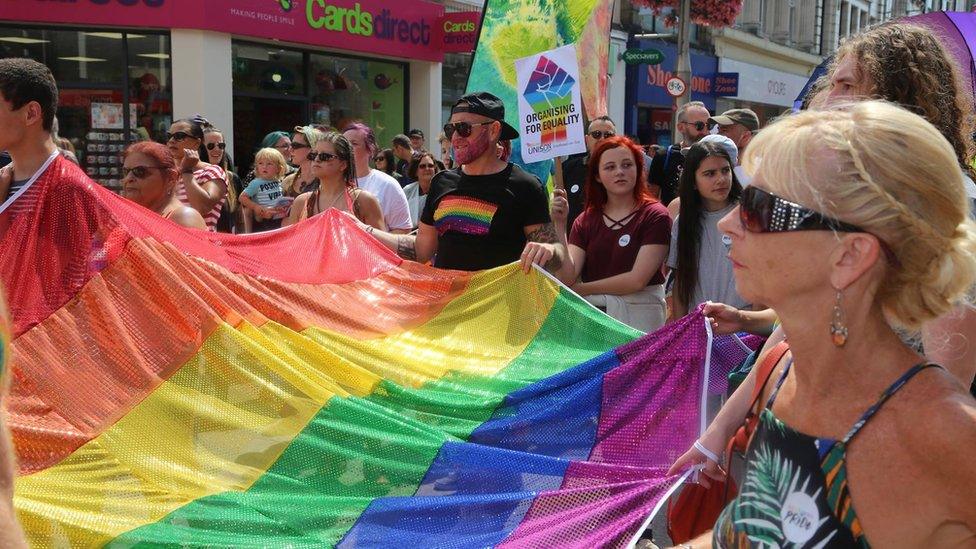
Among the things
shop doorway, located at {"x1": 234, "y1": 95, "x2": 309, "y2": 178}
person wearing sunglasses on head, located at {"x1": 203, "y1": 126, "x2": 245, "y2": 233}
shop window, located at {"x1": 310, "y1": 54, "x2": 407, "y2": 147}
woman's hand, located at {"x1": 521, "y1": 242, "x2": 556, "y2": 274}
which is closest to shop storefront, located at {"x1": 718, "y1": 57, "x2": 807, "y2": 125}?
shop window, located at {"x1": 310, "y1": 54, "x2": 407, "y2": 147}

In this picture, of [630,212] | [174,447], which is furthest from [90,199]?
[630,212]

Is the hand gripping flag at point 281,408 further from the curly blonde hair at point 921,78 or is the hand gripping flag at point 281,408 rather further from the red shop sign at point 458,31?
the red shop sign at point 458,31

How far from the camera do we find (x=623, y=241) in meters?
5.06

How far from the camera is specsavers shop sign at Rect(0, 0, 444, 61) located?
1399 cm

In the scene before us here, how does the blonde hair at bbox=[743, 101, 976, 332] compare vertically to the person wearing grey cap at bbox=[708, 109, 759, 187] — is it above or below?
below

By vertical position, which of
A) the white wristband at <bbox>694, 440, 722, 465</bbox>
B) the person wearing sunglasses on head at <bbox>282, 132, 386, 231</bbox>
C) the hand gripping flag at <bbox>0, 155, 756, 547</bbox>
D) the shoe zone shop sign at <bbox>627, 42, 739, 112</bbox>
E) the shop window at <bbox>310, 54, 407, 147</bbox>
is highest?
the shoe zone shop sign at <bbox>627, 42, 739, 112</bbox>

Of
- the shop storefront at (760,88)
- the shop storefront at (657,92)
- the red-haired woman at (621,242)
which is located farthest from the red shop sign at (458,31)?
the shop storefront at (760,88)

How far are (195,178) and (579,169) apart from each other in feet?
10.5

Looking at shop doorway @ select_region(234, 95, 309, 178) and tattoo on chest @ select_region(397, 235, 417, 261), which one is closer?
tattoo on chest @ select_region(397, 235, 417, 261)

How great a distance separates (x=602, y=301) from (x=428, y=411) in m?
1.51

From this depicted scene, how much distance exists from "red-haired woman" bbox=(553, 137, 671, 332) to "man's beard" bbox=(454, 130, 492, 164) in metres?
0.70

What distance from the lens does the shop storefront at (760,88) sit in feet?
108

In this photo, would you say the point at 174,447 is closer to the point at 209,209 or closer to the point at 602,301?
the point at 602,301

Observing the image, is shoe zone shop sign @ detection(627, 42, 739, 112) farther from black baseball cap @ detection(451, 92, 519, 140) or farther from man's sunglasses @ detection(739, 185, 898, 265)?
man's sunglasses @ detection(739, 185, 898, 265)
